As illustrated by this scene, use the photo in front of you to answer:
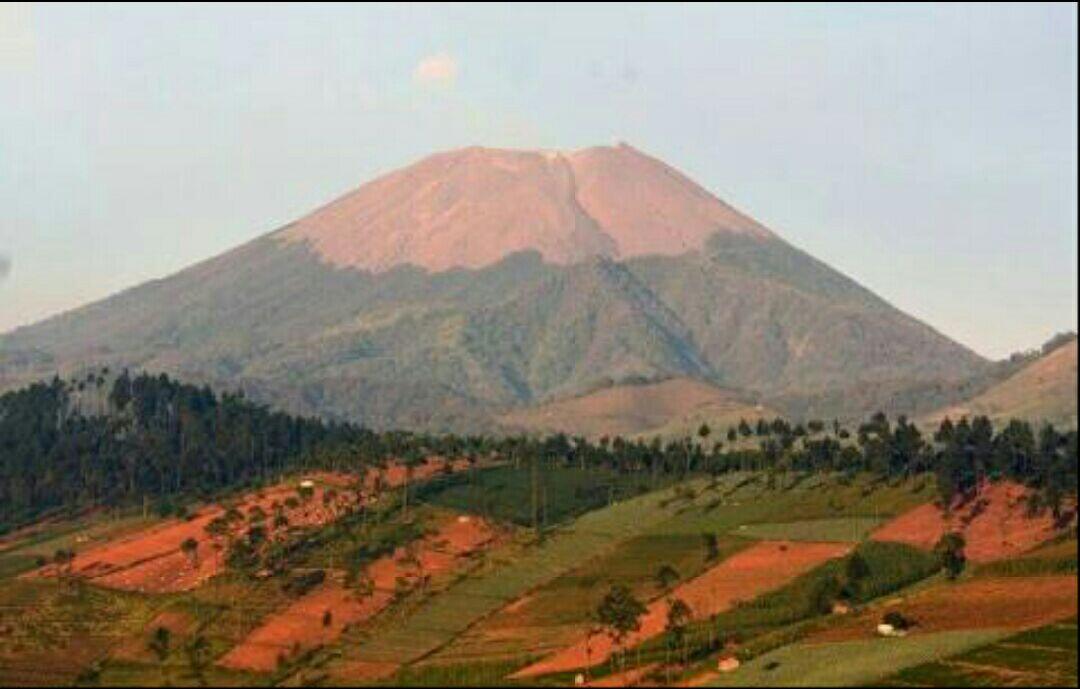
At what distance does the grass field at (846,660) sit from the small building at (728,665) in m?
1.93

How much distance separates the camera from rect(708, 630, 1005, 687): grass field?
171000mm

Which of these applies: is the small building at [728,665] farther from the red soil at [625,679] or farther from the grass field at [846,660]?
the red soil at [625,679]

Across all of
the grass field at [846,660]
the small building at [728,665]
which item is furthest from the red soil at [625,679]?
the grass field at [846,660]

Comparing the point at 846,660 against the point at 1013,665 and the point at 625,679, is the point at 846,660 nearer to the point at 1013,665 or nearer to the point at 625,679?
the point at 1013,665

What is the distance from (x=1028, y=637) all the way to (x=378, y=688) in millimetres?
82256

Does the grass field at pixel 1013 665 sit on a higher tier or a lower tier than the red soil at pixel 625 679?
higher

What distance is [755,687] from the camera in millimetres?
170750

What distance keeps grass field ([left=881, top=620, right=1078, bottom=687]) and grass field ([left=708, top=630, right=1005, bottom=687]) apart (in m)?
2.33

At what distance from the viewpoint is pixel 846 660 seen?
18100cm

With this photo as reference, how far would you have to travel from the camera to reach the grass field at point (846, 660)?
171 meters

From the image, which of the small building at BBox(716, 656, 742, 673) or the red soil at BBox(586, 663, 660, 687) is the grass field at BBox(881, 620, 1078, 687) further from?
the red soil at BBox(586, 663, 660, 687)

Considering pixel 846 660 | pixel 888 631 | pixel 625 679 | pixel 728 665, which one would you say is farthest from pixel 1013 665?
pixel 625 679

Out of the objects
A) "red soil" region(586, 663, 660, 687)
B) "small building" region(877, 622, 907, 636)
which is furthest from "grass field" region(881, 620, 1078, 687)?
"red soil" region(586, 663, 660, 687)

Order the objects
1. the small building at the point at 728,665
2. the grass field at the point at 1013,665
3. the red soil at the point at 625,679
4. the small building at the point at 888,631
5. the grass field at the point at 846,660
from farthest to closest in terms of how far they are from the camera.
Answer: the small building at the point at 888,631, the red soil at the point at 625,679, the small building at the point at 728,665, the grass field at the point at 846,660, the grass field at the point at 1013,665
